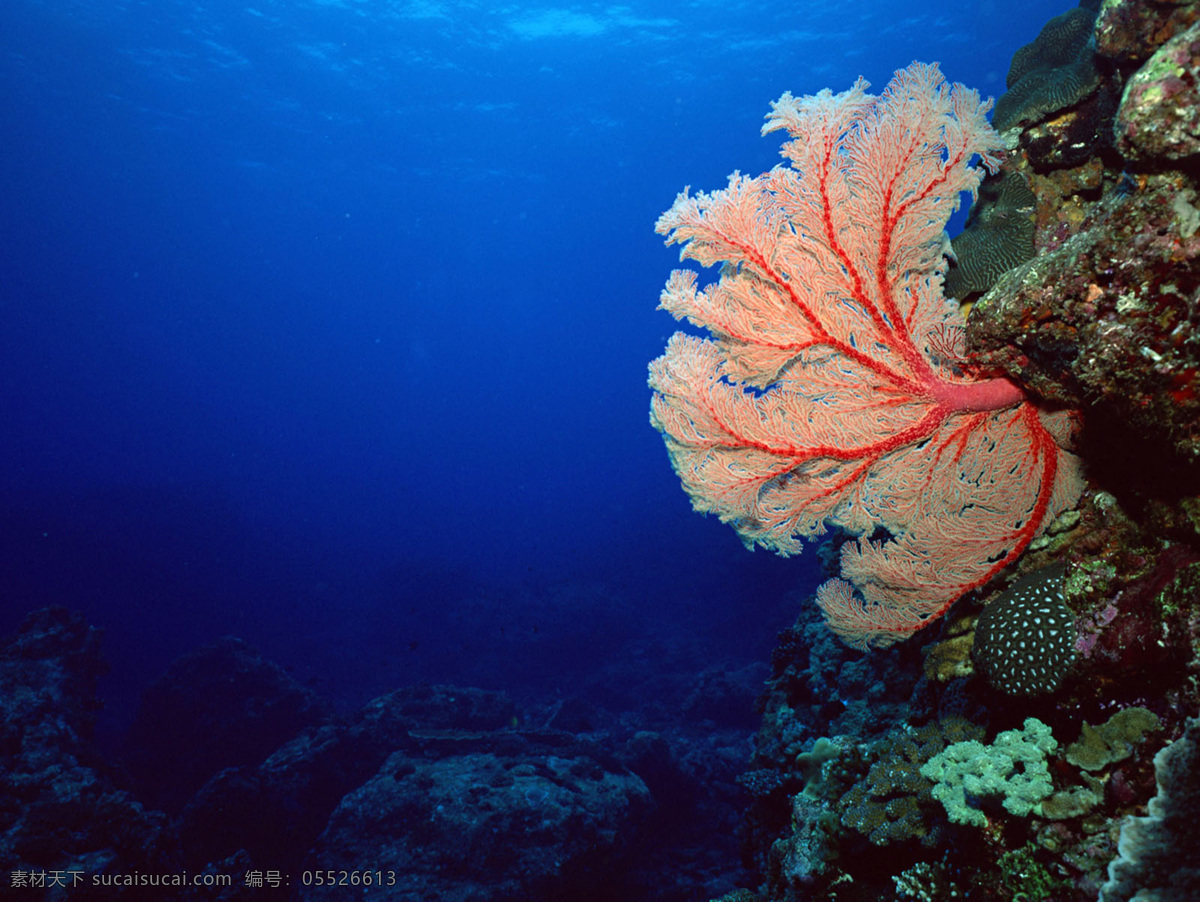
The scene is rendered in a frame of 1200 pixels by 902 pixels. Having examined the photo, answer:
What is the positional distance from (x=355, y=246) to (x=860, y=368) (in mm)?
101231

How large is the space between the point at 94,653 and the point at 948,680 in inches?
625

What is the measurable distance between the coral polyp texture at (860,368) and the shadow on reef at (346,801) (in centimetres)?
743

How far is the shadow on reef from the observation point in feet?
25.3

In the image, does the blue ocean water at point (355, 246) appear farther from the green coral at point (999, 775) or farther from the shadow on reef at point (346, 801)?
the green coral at point (999, 775)

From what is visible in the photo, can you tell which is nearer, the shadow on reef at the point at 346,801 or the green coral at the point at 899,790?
the green coral at the point at 899,790

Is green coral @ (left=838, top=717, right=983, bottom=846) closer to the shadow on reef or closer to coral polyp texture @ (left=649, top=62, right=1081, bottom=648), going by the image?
coral polyp texture @ (left=649, top=62, right=1081, bottom=648)

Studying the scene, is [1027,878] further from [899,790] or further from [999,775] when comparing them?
[899,790]

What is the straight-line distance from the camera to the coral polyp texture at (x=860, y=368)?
121 inches

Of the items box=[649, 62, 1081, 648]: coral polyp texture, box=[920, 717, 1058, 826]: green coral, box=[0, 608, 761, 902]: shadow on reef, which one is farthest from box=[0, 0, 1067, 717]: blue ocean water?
box=[920, 717, 1058, 826]: green coral

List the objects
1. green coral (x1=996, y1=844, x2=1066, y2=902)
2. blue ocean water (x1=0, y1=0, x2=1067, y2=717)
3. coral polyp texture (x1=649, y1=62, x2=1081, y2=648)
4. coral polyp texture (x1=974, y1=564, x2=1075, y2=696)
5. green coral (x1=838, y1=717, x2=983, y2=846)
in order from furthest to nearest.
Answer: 1. blue ocean water (x1=0, y1=0, x2=1067, y2=717)
2. green coral (x1=838, y1=717, x2=983, y2=846)
3. coral polyp texture (x1=649, y1=62, x2=1081, y2=648)
4. coral polyp texture (x1=974, y1=564, x2=1075, y2=696)
5. green coral (x1=996, y1=844, x2=1066, y2=902)

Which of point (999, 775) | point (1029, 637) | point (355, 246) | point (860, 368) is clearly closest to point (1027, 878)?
point (999, 775)

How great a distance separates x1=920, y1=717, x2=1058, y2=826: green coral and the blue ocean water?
60.1 ft

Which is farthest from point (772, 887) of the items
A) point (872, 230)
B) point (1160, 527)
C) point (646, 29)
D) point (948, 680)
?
point (646, 29)

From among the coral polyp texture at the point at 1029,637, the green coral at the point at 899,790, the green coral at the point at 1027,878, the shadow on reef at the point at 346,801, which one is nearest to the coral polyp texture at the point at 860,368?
the coral polyp texture at the point at 1029,637
